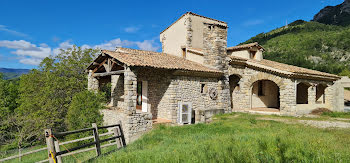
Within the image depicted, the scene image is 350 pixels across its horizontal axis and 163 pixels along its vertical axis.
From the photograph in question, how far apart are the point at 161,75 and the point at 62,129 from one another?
9.00 meters

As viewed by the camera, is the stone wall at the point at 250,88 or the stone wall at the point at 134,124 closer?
the stone wall at the point at 134,124

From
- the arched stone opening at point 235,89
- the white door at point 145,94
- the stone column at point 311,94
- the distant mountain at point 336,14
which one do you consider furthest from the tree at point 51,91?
the distant mountain at point 336,14

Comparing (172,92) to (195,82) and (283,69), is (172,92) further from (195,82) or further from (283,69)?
(283,69)

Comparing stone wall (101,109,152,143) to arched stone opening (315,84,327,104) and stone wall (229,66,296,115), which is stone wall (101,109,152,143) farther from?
arched stone opening (315,84,327,104)

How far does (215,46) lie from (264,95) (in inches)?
269

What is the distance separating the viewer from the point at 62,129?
15258 millimetres

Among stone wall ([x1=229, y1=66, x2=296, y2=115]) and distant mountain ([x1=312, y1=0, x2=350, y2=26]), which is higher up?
distant mountain ([x1=312, y1=0, x2=350, y2=26])

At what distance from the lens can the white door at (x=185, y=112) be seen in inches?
444

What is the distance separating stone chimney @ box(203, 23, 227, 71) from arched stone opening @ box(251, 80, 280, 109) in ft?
15.2

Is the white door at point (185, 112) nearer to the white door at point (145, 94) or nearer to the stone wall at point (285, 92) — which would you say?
the white door at point (145, 94)

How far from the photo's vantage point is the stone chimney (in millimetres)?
13745

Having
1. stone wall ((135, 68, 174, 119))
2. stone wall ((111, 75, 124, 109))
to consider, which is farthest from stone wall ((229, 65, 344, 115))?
stone wall ((111, 75, 124, 109))

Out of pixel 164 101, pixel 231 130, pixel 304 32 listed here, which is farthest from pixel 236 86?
pixel 304 32

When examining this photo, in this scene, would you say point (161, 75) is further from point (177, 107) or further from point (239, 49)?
point (239, 49)
